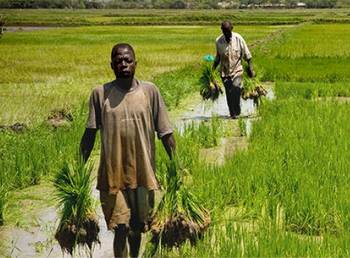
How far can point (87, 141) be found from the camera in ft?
11.3

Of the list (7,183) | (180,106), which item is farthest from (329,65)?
(7,183)

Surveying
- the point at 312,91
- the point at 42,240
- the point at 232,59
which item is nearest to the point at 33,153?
the point at 42,240

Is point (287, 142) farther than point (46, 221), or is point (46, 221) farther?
point (287, 142)

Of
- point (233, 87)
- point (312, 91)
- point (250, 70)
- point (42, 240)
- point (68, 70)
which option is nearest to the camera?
point (42, 240)

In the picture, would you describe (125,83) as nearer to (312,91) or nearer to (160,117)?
(160,117)

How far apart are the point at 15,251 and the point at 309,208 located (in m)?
1.81

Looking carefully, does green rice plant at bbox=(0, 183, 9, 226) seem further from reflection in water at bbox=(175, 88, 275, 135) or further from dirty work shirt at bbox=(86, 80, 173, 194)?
reflection in water at bbox=(175, 88, 275, 135)

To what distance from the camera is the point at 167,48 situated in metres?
23.2

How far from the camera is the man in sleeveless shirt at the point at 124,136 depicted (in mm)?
3275

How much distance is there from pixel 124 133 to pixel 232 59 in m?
4.95

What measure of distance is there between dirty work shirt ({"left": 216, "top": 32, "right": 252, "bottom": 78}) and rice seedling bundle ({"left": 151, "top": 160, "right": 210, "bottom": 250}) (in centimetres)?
472

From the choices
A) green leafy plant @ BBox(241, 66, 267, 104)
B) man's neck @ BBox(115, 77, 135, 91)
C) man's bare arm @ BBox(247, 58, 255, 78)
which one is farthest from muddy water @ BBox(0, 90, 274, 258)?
green leafy plant @ BBox(241, 66, 267, 104)

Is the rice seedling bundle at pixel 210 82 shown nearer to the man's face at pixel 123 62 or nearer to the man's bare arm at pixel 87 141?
the man's bare arm at pixel 87 141

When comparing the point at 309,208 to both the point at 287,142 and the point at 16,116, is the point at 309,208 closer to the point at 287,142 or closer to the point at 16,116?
the point at 287,142
